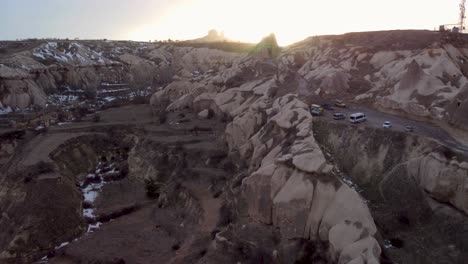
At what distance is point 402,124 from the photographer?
112 feet

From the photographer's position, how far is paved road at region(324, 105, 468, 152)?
28.5 metres

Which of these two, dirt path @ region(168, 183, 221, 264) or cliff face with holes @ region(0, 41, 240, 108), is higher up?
cliff face with holes @ region(0, 41, 240, 108)

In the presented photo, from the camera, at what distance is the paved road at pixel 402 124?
93.6ft

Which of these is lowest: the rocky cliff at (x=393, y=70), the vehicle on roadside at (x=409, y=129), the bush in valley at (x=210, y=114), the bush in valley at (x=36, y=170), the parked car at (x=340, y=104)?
the bush in valley at (x=36, y=170)

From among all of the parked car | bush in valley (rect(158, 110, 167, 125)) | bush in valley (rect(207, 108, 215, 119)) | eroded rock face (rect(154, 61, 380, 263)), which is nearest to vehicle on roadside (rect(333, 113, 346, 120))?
eroded rock face (rect(154, 61, 380, 263))

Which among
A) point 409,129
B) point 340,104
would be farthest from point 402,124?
point 340,104

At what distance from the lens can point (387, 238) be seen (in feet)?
80.6

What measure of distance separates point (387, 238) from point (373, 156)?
310 inches

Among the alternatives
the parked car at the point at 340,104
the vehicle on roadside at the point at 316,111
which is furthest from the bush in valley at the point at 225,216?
the parked car at the point at 340,104

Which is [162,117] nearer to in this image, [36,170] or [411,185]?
[36,170]

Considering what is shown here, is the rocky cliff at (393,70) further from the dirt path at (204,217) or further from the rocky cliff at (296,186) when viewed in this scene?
the dirt path at (204,217)

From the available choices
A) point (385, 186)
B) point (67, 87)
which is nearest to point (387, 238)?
point (385, 186)

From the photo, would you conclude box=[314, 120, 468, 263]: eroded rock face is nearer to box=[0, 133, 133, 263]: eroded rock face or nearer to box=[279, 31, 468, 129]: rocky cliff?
box=[279, 31, 468, 129]: rocky cliff

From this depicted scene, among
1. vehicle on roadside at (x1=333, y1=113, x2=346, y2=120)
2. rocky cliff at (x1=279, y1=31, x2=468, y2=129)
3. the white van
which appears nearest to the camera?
the white van
